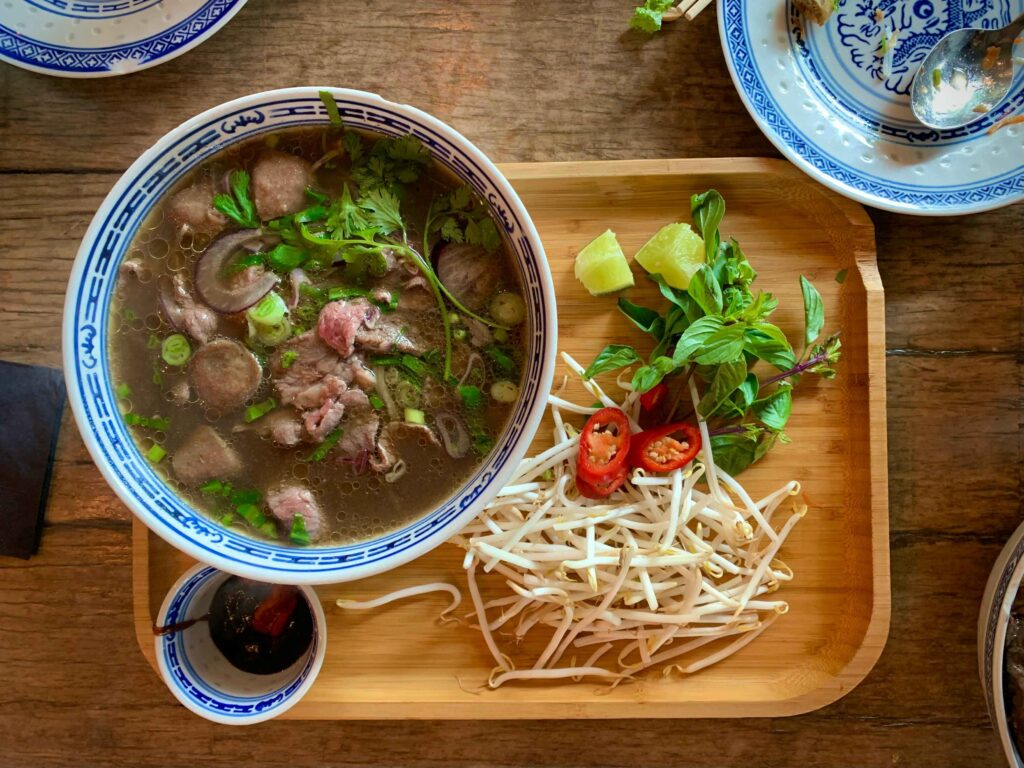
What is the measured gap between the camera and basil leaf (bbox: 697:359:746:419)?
6.93 ft

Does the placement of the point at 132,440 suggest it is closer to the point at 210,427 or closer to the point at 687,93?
the point at 210,427

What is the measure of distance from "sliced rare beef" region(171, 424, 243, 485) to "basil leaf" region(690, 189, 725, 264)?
1377 millimetres

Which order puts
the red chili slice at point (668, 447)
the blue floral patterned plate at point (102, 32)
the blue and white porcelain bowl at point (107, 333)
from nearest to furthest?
the blue and white porcelain bowl at point (107, 333) → the red chili slice at point (668, 447) → the blue floral patterned plate at point (102, 32)

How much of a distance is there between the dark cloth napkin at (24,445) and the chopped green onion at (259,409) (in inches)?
30.9

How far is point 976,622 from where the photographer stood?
8.13 ft

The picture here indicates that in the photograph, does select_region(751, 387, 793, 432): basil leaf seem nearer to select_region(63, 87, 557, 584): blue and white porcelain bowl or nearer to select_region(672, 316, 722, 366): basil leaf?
select_region(672, 316, 722, 366): basil leaf

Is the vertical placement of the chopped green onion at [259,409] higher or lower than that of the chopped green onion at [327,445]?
higher

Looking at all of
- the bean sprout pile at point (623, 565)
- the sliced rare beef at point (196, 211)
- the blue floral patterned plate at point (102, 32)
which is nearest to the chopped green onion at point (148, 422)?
the sliced rare beef at point (196, 211)

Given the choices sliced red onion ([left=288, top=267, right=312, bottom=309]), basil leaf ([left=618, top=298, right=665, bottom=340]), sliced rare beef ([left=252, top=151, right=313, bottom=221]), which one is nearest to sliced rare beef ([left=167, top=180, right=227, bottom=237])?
sliced rare beef ([left=252, top=151, right=313, bottom=221])

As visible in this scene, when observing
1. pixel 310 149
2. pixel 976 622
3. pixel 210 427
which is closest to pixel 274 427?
pixel 210 427

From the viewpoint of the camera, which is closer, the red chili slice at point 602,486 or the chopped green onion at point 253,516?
the chopped green onion at point 253,516

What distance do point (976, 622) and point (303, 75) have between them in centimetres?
266

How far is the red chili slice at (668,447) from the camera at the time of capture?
221 cm

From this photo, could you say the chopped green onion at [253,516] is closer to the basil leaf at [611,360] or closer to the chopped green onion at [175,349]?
the chopped green onion at [175,349]
